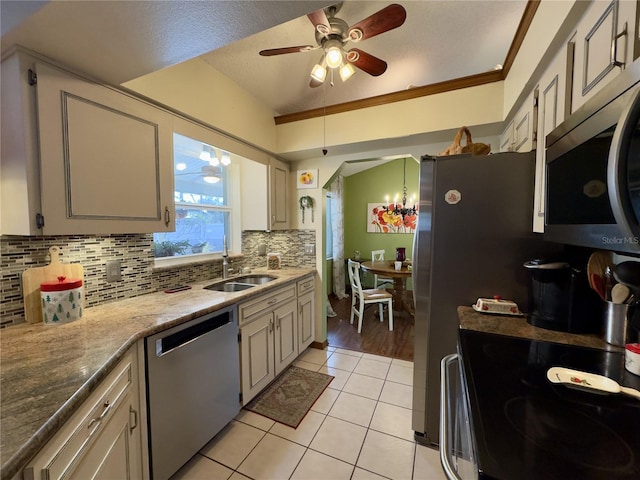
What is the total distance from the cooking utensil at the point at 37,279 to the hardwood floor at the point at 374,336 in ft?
8.26

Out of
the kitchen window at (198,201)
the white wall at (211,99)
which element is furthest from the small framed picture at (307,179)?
the kitchen window at (198,201)

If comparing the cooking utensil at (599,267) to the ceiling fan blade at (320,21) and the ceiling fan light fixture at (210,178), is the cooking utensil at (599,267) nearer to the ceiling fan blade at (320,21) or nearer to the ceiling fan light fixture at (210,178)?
the ceiling fan blade at (320,21)

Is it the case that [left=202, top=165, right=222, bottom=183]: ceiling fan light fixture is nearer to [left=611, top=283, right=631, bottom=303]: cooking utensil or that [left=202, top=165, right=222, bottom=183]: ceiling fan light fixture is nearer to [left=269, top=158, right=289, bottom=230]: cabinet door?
[left=269, top=158, right=289, bottom=230]: cabinet door

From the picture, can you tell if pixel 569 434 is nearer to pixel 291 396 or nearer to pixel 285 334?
pixel 291 396

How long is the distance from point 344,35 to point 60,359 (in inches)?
83.7

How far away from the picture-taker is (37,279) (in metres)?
1.28

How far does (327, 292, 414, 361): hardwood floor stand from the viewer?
2.89m

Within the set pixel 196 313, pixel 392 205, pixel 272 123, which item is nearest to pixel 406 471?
pixel 196 313

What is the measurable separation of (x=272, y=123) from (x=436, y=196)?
74.8 inches

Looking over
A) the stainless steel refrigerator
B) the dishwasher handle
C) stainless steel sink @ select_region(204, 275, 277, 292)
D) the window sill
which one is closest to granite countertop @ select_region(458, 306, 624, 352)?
the stainless steel refrigerator

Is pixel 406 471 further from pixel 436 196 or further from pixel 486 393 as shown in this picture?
pixel 436 196

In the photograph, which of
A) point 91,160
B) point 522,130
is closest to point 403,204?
point 522,130

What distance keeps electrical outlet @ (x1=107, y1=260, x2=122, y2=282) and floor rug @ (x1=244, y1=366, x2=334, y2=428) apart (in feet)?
4.39

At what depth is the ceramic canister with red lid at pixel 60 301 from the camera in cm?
123
